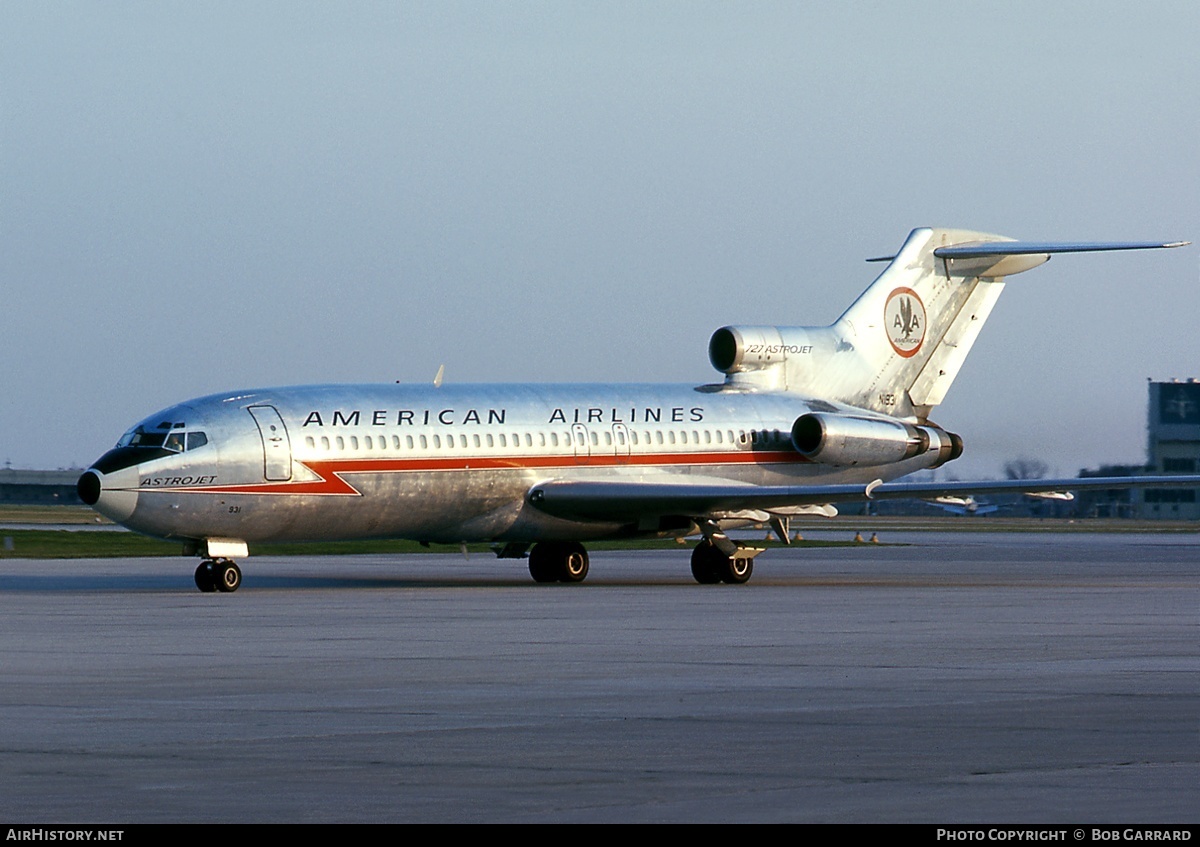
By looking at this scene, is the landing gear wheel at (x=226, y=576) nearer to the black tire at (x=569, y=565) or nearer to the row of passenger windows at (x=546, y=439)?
the row of passenger windows at (x=546, y=439)

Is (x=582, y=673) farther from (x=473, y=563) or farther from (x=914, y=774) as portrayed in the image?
(x=473, y=563)

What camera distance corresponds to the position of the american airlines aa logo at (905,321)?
4094cm

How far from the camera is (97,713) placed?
1458 cm

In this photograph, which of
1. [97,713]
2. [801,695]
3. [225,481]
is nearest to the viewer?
[97,713]

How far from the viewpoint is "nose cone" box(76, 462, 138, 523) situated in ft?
103

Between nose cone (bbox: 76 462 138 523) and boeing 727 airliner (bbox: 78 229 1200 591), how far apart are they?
3 cm

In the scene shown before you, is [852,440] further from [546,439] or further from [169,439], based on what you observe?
[169,439]

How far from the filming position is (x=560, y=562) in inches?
1467

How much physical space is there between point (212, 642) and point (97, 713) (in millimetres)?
6786

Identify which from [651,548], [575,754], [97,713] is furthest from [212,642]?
[651,548]

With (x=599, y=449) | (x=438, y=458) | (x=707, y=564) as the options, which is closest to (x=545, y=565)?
(x=599, y=449)

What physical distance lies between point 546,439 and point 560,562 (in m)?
2.61

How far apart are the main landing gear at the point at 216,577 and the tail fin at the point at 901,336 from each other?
11.7 m

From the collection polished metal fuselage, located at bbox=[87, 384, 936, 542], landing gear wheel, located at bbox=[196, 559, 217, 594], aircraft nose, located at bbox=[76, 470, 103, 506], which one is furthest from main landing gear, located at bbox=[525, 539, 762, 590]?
aircraft nose, located at bbox=[76, 470, 103, 506]
